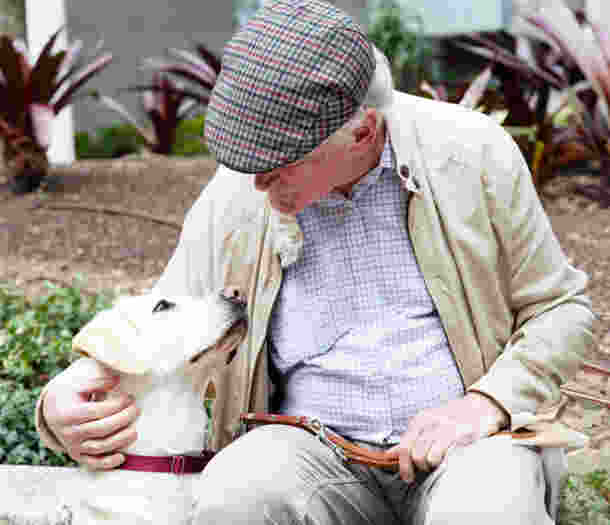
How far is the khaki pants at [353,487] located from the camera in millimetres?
1802

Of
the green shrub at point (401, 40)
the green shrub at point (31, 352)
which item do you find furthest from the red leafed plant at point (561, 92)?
the green shrub at point (401, 40)

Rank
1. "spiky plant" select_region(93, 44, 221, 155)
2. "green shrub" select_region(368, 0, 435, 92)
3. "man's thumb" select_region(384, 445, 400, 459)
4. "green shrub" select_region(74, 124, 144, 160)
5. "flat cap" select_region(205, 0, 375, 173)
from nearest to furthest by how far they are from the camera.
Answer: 1. "flat cap" select_region(205, 0, 375, 173)
2. "man's thumb" select_region(384, 445, 400, 459)
3. "spiky plant" select_region(93, 44, 221, 155)
4. "green shrub" select_region(368, 0, 435, 92)
5. "green shrub" select_region(74, 124, 144, 160)

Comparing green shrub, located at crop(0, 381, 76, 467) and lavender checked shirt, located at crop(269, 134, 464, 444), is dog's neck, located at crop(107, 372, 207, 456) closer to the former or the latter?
lavender checked shirt, located at crop(269, 134, 464, 444)

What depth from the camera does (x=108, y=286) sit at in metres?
4.78

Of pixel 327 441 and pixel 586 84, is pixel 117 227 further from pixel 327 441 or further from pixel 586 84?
pixel 327 441

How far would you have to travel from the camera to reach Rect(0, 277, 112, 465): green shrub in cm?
321

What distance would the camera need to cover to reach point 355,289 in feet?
7.27

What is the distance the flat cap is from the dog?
0.34 meters

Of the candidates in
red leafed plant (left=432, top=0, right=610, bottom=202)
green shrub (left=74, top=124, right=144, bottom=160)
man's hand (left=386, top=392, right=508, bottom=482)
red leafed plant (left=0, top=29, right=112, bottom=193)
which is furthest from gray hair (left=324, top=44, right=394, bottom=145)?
green shrub (left=74, top=124, right=144, bottom=160)

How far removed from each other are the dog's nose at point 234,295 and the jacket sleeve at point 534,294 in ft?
1.82

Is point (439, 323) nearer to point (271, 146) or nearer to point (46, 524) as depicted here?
point (271, 146)

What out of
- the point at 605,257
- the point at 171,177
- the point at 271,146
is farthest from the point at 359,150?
the point at 171,177

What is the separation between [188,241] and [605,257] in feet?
9.17

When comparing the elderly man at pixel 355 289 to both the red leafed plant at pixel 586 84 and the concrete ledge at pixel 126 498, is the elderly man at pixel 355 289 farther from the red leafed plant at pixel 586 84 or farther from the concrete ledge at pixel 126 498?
the red leafed plant at pixel 586 84
